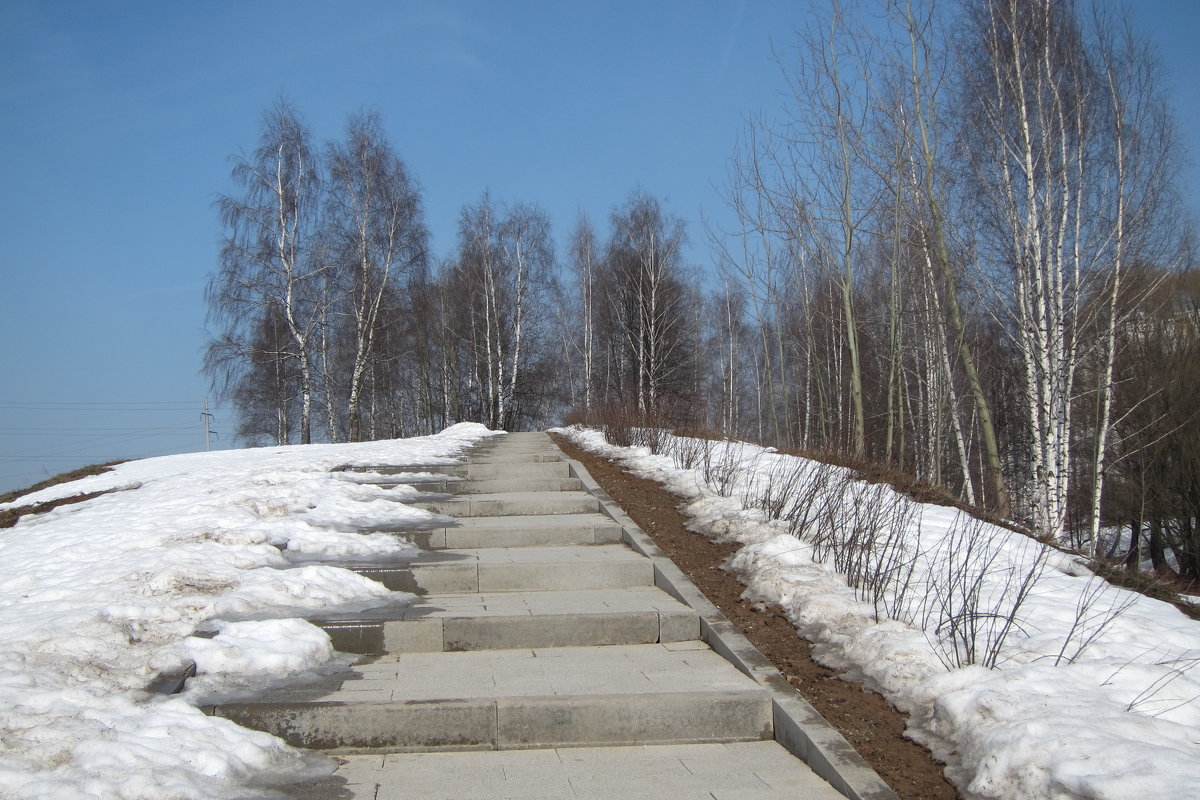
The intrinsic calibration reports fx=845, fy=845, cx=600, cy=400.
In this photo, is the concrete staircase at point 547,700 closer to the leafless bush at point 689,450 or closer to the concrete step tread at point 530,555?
the concrete step tread at point 530,555

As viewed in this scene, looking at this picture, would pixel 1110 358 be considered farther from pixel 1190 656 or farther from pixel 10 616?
pixel 10 616

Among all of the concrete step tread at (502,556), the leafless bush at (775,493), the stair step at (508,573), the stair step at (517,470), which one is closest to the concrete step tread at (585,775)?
the stair step at (508,573)

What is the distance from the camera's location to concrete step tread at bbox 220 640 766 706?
154 inches

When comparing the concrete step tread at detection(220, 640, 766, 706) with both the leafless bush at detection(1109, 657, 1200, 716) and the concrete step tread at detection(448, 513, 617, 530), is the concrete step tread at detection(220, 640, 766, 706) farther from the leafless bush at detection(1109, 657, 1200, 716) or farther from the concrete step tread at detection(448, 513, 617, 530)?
the concrete step tread at detection(448, 513, 617, 530)

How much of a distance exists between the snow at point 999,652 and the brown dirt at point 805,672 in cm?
8

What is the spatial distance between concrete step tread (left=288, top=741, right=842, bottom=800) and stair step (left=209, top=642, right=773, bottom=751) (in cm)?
7

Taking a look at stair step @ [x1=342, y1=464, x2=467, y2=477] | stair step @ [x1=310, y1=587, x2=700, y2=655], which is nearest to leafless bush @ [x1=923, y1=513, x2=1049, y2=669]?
stair step @ [x1=310, y1=587, x2=700, y2=655]

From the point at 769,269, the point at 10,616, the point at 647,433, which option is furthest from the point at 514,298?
the point at 10,616

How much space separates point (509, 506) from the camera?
315 inches

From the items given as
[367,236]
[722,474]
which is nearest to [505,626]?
[722,474]

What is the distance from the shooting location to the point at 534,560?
241 inches

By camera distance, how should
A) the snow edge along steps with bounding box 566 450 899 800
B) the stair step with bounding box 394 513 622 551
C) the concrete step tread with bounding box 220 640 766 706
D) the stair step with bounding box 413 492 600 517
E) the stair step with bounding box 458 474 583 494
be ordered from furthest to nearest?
1. the stair step with bounding box 458 474 583 494
2. the stair step with bounding box 413 492 600 517
3. the stair step with bounding box 394 513 622 551
4. the concrete step tread with bounding box 220 640 766 706
5. the snow edge along steps with bounding box 566 450 899 800

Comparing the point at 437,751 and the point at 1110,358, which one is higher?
the point at 1110,358

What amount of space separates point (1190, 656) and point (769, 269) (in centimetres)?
1414
